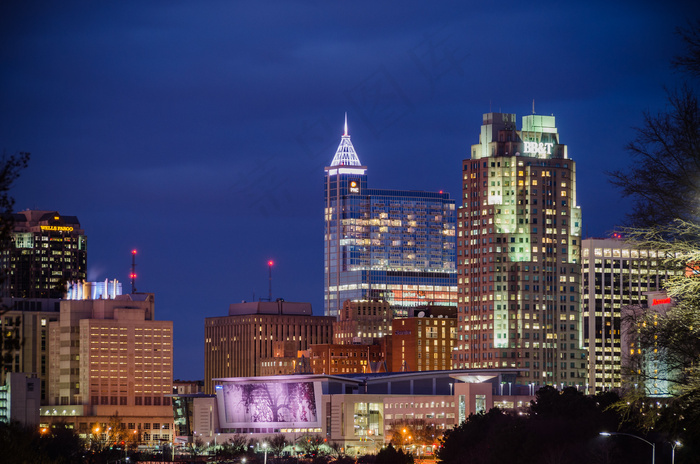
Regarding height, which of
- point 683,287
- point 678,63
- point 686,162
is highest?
point 678,63

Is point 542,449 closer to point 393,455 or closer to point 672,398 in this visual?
point 393,455

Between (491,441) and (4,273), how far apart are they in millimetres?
116569

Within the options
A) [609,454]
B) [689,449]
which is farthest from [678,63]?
[609,454]

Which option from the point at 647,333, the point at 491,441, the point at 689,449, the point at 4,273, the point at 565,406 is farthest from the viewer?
the point at 565,406

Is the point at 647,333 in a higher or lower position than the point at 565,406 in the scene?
higher

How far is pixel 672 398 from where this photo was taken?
3850 centimetres

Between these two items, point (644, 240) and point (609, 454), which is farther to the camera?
point (609, 454)

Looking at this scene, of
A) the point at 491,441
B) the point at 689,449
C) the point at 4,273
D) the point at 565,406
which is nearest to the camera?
the point at 4,273

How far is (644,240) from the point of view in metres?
38.1

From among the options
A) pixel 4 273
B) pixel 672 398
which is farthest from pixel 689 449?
pixel 4 273

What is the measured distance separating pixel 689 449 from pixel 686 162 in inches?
1632

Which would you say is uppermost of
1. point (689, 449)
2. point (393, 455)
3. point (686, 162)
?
point (686, 162)

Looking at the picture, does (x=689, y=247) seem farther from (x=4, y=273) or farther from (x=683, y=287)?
(x=4, y=273)

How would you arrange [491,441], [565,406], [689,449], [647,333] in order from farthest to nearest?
1. [565,406]
2. [491,441]
3. [689,449]
4. [647,333]
